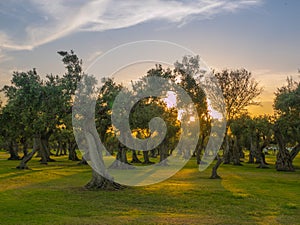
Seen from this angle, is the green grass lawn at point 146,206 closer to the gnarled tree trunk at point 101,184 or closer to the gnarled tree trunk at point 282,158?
the gnarled tree trunk at point 101,184

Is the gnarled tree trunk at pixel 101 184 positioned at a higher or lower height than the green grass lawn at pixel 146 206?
higher

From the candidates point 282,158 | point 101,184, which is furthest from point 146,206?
point 282,158

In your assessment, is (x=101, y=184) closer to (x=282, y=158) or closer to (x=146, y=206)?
(x=146, y=206)

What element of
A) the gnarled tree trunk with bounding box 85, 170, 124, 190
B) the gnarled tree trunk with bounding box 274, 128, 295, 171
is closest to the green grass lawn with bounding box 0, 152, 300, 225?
the gnarled tree trunk with bounding box 85, 170, 124, 190

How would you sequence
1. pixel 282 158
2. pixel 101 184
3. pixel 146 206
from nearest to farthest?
pixel 146 206, pixel 101 184, pixel 282 158

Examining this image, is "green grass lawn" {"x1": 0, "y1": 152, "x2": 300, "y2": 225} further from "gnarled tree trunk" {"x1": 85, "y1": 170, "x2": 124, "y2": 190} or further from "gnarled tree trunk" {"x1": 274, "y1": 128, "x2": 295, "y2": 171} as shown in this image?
"gnarled tree trunk" {"x1": 274, "y1": 128, "x2": 295, "y2": 171}

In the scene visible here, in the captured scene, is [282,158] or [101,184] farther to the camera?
[282,158]

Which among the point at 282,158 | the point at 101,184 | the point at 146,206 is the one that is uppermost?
the point at 282,158

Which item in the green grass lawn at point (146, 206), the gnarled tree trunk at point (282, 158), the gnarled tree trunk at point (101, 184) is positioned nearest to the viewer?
the green grass lawn at point (146, 206)

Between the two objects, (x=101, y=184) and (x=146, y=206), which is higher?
(x=101, y=184)

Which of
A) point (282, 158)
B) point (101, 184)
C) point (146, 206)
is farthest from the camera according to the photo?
point (282, 158)

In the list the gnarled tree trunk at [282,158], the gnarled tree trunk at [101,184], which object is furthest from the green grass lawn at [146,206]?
the gnarled tree trunk at [282,158]

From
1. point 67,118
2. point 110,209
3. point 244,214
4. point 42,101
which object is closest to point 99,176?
point 67,118

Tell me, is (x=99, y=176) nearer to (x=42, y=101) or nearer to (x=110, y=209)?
(x=42, y=101)
